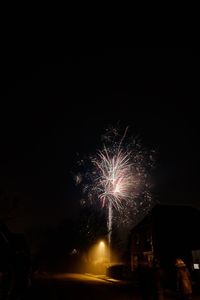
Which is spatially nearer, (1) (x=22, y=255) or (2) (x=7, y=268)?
(2) (x=7, y=268)

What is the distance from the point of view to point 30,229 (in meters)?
84.6

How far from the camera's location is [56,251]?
6450 cm

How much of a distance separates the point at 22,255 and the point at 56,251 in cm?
5548

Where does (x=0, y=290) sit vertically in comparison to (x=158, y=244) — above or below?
below

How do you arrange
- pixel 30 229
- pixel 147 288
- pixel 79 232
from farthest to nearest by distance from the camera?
pixel 30 229 < pixel 79 232 < pixel 147 288

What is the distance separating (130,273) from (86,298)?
1522 cm

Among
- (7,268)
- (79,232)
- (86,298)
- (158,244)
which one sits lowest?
(86,298)

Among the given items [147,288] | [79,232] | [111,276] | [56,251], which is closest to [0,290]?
[147,288]

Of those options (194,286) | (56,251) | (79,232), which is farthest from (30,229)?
(194,286)

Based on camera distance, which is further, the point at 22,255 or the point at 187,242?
the point at 187,242

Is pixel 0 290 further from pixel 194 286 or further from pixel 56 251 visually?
pixel 56 251

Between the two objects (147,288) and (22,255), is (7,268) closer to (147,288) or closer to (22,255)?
(22,255)

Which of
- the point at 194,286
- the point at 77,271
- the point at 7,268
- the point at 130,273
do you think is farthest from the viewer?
the point at 77,271

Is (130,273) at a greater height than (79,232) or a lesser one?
lesser
